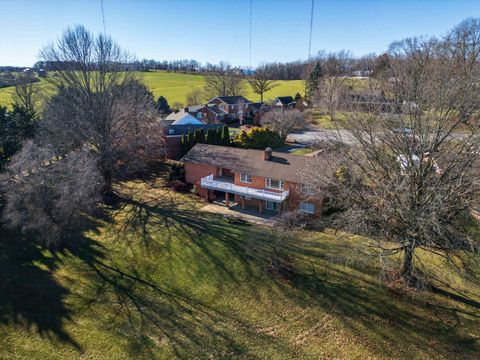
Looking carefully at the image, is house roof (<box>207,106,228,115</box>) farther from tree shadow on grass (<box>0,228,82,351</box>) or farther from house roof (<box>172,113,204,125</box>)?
tree shadow on grass (<box>0,228,82,351</box>)

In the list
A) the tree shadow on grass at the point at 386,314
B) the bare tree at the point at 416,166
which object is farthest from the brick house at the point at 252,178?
the tree shadow on grass at the point at 386,314

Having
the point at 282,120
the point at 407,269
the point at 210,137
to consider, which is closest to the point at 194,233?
the point at 407,269

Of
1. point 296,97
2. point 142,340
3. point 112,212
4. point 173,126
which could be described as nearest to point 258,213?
point 112,212

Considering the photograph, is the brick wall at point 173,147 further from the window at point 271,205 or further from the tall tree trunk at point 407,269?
the tall tree trunk at point 407,269

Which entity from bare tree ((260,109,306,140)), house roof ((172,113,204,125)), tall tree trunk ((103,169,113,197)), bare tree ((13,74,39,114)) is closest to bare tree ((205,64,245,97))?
bare tree ((260,109,306,140))

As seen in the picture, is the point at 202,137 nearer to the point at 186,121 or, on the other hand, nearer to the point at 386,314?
the point at 186,121
